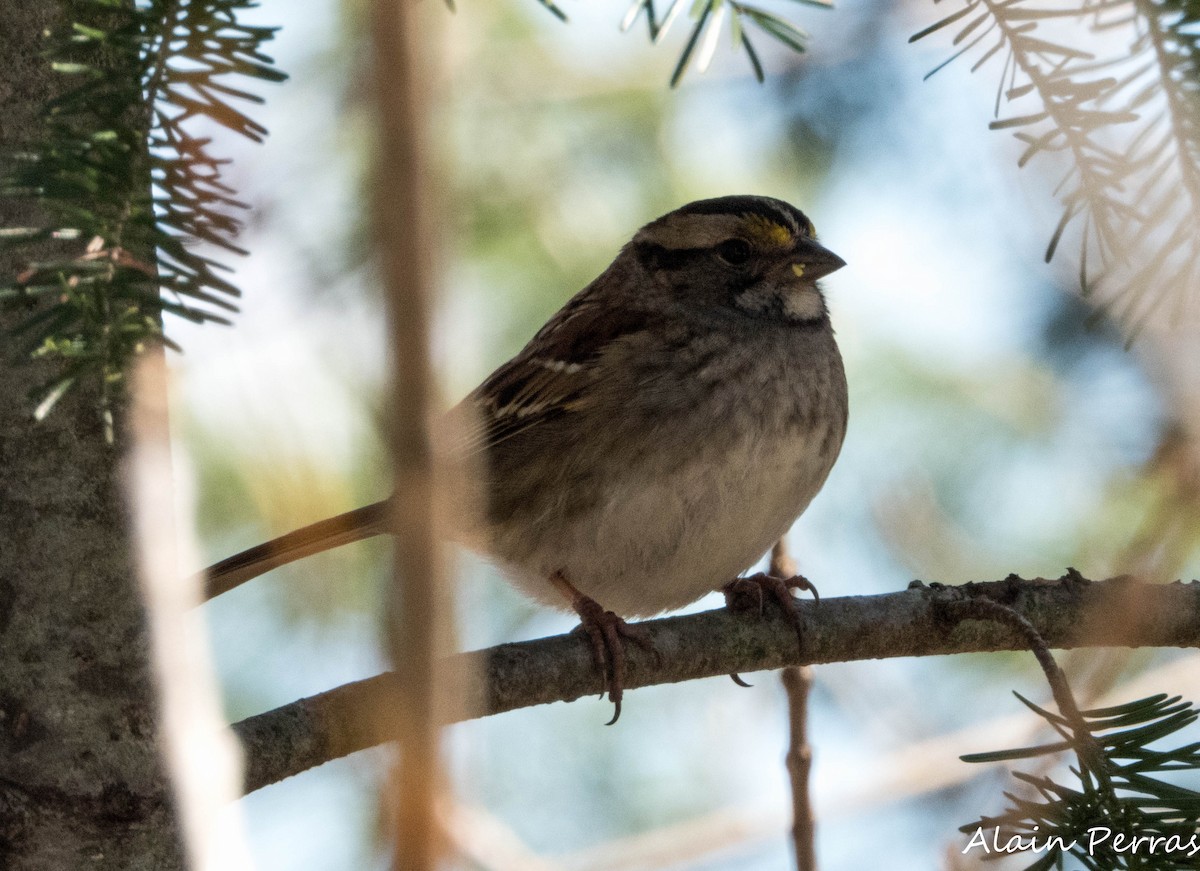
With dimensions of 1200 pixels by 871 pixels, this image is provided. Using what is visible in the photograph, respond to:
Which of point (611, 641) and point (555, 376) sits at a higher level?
point (555, 376)

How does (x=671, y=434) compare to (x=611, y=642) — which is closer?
(x=611, y=642)

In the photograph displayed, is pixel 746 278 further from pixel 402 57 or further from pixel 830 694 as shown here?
pixel 402 57

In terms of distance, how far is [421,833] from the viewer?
0.75m

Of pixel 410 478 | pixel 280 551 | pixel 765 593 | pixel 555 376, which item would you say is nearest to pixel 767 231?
pixel 555 376

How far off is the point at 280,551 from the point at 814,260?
146 centimetres

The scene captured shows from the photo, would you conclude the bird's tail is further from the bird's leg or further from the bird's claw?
the bird's claw

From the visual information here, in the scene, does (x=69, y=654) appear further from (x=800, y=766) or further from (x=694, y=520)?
(x=694, y=520)

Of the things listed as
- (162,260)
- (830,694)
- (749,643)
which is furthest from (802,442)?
(162,260)

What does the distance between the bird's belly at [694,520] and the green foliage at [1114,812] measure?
47.0 inches

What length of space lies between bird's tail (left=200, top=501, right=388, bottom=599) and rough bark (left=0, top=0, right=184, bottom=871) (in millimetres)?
1184

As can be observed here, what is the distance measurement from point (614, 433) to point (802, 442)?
16.4 inches

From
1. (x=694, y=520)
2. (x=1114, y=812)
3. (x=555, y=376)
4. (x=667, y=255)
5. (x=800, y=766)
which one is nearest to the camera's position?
(x=1114, y=812)

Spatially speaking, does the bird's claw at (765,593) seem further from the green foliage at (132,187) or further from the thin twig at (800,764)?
the green foliage at (132,187)

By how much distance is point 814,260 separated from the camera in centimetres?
337
